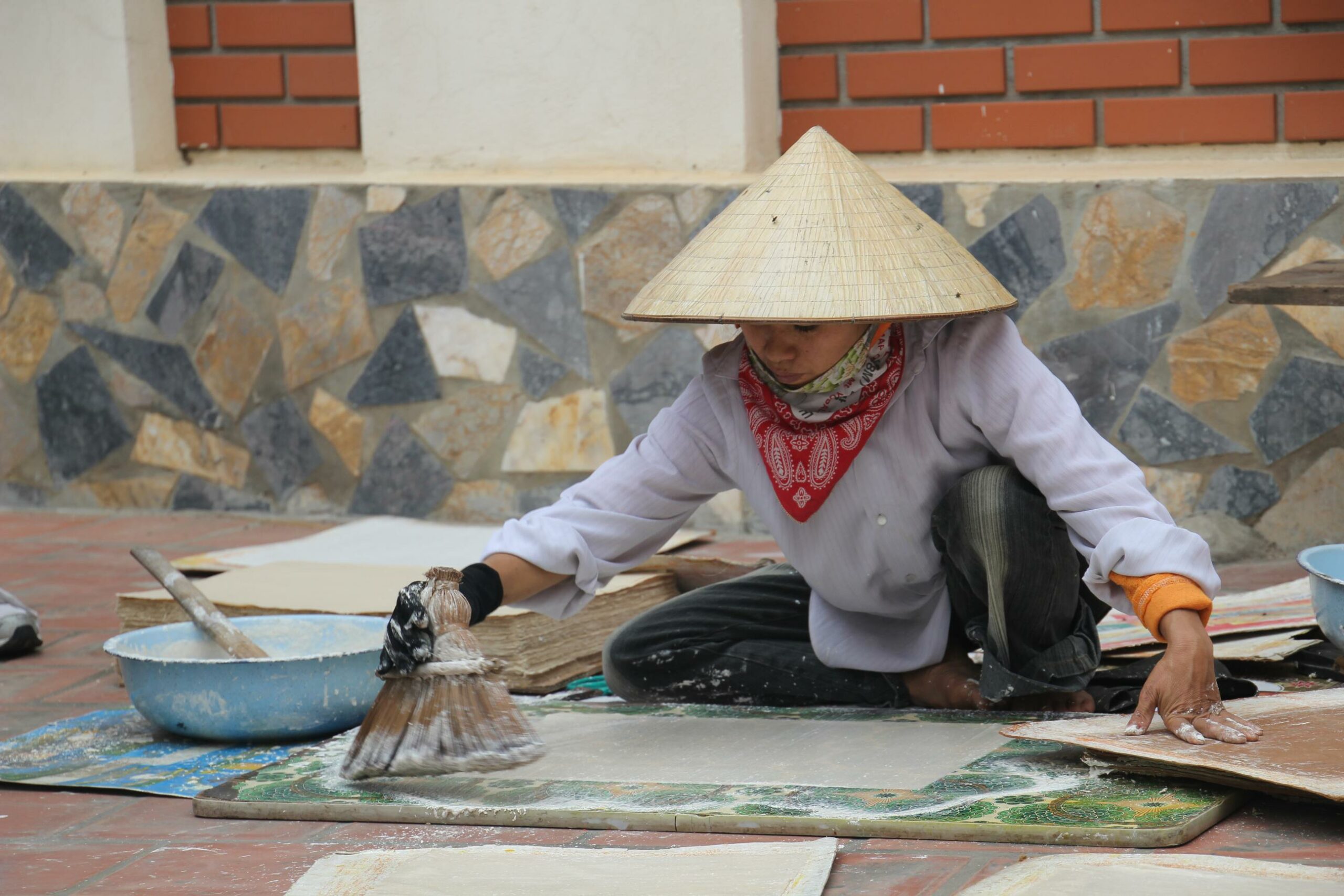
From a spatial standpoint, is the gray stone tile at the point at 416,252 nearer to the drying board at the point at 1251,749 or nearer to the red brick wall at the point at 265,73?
the red brick wall at the point at 265,73

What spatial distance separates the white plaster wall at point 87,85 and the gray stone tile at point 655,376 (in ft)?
5.65

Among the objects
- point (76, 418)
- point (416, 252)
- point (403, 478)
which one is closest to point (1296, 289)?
point (416, 252)

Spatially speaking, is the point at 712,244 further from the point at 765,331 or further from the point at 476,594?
the point at 476,594

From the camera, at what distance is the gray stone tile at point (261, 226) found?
17.1ft

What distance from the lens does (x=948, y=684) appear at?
3064 millimetres

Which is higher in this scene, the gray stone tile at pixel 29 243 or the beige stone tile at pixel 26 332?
the gray stone tile at pixel 29 243

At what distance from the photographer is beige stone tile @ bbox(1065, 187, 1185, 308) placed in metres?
4.38

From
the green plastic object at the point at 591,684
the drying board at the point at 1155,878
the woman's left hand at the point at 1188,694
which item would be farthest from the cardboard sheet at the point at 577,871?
the green plastic object at the point at 591,684

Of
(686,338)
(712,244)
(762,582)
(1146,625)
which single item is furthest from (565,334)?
(1146,625)

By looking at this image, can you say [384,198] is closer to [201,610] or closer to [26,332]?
[26,332]

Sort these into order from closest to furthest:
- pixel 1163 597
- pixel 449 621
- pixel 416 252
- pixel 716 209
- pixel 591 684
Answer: pixel 1163 597 → pixel 449 621 → pixel 591 684 → pixel 716 209 → pixel 416 252

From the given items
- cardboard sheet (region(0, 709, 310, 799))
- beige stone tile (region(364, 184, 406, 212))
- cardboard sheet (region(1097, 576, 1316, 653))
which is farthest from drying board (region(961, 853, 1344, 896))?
beige stone tile (region(364, 184, 406, 212))

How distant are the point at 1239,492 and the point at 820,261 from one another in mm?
2175

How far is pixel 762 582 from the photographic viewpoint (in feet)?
10.9
